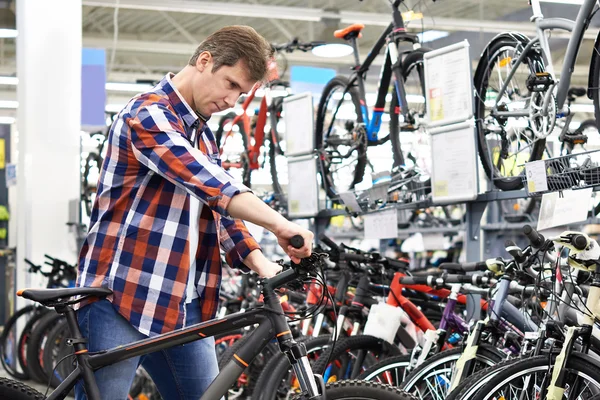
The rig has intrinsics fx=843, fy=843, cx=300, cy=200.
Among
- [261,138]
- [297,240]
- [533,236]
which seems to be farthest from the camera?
[261,138]

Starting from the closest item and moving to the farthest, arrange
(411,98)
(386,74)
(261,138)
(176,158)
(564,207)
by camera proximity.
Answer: (176,158) → (564,207) → (411,98) → (386,74) → (261,138)

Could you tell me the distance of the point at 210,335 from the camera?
2.00 m

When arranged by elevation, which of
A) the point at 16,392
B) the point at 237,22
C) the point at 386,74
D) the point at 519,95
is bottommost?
the point at 16,392

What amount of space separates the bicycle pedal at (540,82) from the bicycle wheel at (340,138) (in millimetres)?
1710

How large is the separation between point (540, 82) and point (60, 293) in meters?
2.20

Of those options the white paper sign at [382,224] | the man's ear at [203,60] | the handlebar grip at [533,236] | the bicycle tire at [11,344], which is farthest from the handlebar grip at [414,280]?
the bicycle tire at [11,344]

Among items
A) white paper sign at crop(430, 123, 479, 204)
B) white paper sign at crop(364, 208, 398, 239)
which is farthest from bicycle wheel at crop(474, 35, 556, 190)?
white paper sign at crop(364, 208, 398, 239)

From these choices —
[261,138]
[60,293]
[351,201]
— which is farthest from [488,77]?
[261,138]

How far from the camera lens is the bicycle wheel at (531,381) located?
89.0 inches

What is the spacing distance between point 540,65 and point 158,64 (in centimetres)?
1158

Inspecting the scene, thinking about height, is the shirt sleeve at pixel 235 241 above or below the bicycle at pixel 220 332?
above

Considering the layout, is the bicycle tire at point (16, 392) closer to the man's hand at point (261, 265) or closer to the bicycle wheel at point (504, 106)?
the man's hand at point (261, 265)

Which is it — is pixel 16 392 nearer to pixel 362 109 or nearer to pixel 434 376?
pixel 434 376

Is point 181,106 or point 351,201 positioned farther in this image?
point 351,201
